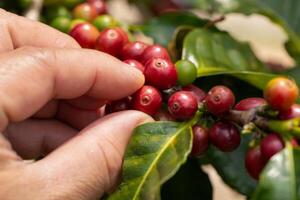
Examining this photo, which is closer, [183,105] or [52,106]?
[183,105]

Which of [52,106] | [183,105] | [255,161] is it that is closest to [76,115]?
[52,106]

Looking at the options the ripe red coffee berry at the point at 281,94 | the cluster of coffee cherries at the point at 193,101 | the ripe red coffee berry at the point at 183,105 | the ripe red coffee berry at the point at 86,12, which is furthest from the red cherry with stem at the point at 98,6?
the ripe red coffee berry at the point at 281,94

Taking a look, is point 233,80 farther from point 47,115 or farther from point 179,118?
point 47,115

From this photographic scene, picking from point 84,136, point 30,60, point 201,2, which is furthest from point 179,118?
point 201,2

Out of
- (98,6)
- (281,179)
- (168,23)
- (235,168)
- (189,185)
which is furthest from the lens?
(98,6)

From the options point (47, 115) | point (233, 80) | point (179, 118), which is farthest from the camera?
point (233, 80)

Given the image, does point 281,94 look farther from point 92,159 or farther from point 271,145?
point 92,159
